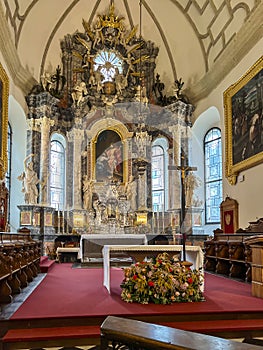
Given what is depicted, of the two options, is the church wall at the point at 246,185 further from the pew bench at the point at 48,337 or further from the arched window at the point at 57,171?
the pew bench at the point at 48,337

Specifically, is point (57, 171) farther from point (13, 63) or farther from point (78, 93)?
point (13, 63)

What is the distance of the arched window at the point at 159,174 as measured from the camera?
56.6 ft

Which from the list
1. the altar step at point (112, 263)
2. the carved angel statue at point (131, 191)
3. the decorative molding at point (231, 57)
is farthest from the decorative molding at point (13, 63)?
the altar step at point (112, 263)

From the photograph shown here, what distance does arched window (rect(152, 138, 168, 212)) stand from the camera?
1725cm

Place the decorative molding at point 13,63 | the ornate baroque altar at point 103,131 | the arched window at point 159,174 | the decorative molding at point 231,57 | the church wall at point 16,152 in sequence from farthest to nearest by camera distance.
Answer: the arched window at point 159,174, the ornate baroque altar at point 103,131, the church wall at point 16,152, the decorative molding at point 13,63, the decorative molding at point 231,57

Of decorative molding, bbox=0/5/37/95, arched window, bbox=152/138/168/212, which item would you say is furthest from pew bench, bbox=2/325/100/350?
arched window, bbox=152/138/168/212

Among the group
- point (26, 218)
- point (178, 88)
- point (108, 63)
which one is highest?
point (108, 63)

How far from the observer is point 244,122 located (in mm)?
12852

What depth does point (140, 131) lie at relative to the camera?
17.0 metres

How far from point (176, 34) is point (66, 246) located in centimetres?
1023

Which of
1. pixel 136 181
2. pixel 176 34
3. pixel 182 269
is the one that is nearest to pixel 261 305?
pixel 182 269

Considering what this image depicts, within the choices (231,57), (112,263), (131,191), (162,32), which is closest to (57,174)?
(131,191)

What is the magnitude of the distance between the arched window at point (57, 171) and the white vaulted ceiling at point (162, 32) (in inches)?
104

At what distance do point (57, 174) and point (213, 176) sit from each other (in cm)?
655
